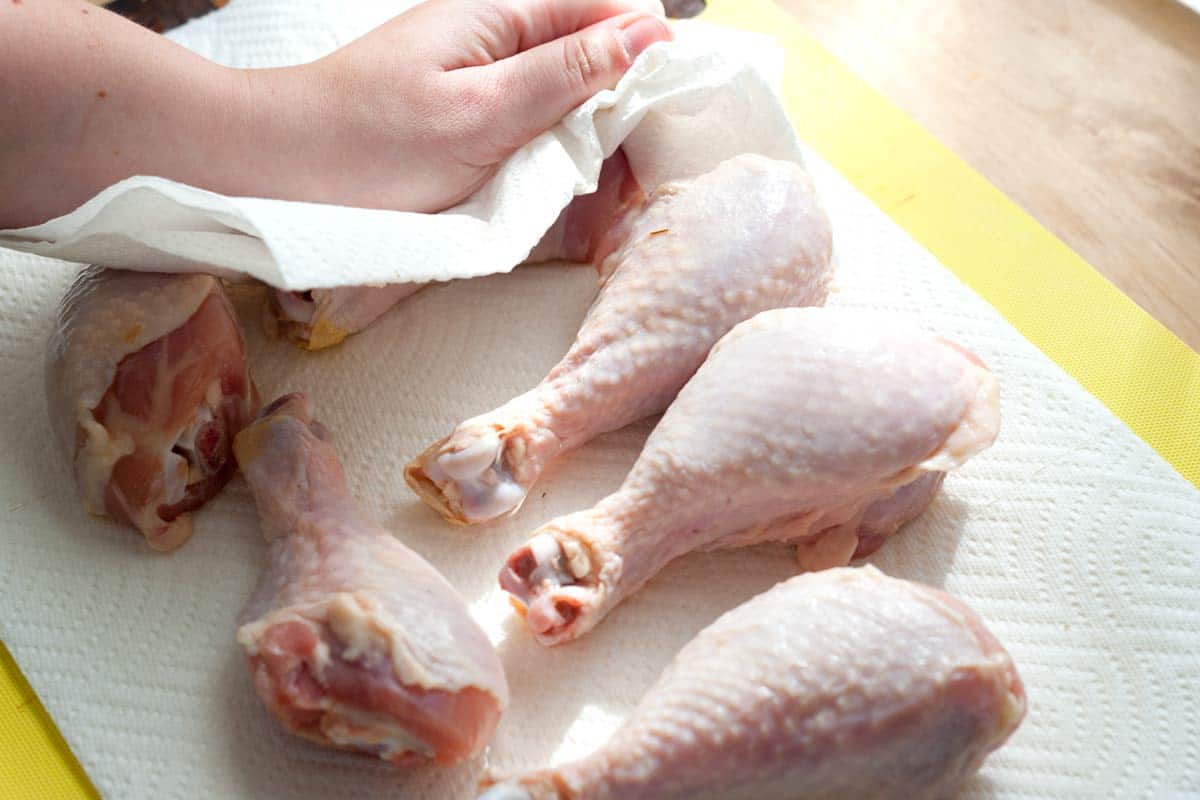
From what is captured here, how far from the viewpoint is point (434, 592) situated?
83cm

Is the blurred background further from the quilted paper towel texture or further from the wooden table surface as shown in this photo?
the quilted paper towel texture

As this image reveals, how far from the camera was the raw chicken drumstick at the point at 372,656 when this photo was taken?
0.77 meters

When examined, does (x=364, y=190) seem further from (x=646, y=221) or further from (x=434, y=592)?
(x=434, y=592)

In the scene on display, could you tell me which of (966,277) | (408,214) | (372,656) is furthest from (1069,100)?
(372,656)

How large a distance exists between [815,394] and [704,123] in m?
0.37

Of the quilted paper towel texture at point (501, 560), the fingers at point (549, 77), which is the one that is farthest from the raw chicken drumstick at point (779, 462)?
the fingers at point (549, 77)

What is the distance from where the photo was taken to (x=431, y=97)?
41.3 inches

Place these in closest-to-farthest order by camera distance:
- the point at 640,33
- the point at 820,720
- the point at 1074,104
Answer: the point at 820,720, the point at 640,33, the point at 1074,104

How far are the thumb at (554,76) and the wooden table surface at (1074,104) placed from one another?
1.38ft

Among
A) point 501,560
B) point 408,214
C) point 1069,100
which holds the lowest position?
point 501,560

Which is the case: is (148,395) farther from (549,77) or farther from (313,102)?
(549,77)

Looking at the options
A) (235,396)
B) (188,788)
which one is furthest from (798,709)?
(235,396)

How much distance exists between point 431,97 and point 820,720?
2.11ft

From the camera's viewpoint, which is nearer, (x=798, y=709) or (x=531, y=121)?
(x=798, y=709)
